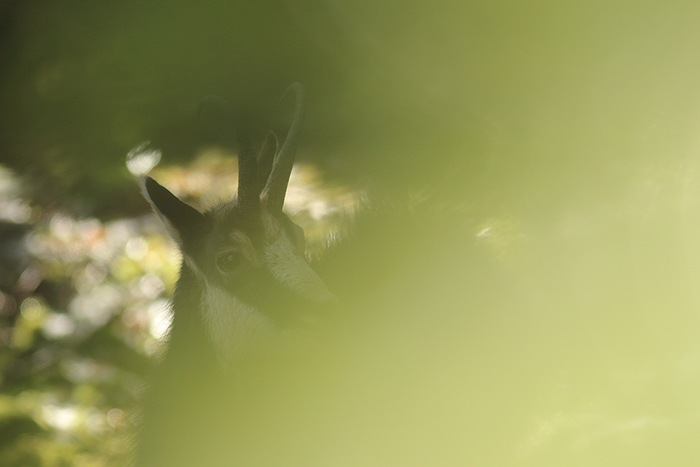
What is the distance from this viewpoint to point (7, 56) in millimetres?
623

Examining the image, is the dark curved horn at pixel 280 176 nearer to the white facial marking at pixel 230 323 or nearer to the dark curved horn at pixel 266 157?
the dark curved horn at pixel 266 157

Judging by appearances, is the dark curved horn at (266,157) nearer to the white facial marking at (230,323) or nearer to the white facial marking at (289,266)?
the white facial marking at (289,266)

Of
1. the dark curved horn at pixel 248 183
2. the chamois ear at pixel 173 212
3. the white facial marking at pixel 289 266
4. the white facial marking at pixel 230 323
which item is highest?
the dark curved horn at pixel 248 183

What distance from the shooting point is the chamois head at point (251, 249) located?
18.9 inches

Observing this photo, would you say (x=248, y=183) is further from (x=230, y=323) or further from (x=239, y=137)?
(x=230, y=323)

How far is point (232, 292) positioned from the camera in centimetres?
53

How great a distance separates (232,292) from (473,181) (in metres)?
0.35

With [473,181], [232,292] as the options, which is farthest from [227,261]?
[473,181]

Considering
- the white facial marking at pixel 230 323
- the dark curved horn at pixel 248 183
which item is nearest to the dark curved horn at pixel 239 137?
the dark curved horn at pixel 248 183

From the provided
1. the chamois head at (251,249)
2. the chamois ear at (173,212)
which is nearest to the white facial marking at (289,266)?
the chamois head at (251,249)

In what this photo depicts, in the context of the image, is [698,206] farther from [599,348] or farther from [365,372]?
[365,372]

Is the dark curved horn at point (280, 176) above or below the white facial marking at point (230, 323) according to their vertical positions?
above

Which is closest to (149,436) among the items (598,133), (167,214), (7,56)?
(167,214)

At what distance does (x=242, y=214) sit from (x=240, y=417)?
0.26 meters
